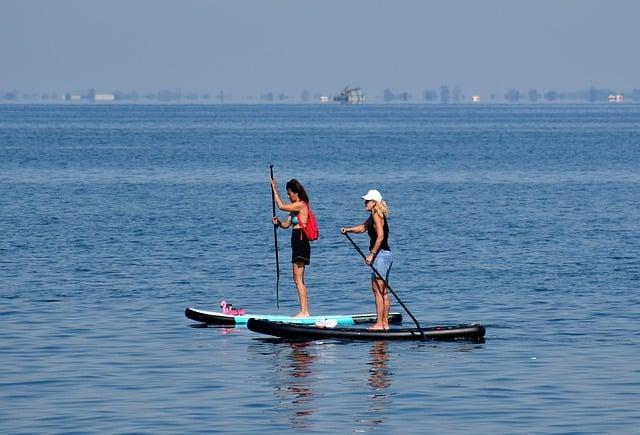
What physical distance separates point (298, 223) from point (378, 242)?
179cm

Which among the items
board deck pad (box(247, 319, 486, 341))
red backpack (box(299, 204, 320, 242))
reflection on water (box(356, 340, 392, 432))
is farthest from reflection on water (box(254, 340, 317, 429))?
red backpack (box(299, 204, 320, 242))

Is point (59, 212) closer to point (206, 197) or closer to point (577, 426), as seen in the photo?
point (206, 197)

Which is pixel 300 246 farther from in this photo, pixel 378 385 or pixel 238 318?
pixel 378 385

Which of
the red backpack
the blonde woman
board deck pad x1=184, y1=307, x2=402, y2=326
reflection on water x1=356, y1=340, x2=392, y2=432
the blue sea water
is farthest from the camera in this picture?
board deck pad x1=184, y1=307, x2=402, y2=326

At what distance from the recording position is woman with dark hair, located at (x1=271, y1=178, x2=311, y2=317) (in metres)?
22.0

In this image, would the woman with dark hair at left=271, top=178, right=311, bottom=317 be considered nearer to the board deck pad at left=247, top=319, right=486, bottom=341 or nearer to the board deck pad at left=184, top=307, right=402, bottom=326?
the board deck pad at left=184, top=307, right=402, bottom=326

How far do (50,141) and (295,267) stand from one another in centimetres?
9785

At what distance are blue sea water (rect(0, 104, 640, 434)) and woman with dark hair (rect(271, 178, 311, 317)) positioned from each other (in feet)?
4.23

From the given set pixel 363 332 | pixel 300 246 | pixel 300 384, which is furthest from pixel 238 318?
pixel 300 384

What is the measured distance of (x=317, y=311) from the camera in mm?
24969

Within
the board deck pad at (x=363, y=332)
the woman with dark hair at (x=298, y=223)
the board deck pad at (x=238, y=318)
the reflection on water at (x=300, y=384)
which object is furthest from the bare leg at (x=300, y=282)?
the reflection on water at (x=300, y=384)

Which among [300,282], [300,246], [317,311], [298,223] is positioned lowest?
[317,311]

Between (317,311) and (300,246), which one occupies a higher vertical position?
(300,246)

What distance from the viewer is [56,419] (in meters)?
16.3
